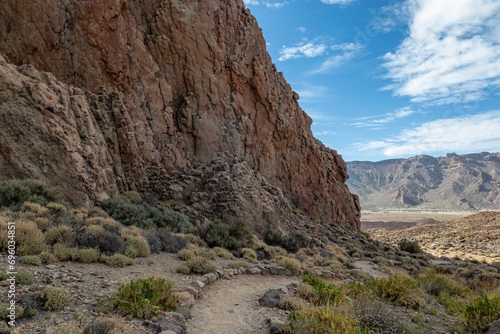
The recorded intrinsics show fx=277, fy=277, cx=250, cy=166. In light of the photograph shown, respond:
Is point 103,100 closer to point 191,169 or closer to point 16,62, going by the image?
point 16,62

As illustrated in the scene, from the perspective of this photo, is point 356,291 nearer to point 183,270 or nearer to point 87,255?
point 183,270

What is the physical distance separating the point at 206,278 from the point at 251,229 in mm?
10347

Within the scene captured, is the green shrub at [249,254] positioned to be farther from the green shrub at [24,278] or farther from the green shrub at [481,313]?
the green shrub at [24,278]

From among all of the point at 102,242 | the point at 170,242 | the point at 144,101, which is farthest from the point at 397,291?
the point at 144,101

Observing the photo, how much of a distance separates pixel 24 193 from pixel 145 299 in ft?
30.3

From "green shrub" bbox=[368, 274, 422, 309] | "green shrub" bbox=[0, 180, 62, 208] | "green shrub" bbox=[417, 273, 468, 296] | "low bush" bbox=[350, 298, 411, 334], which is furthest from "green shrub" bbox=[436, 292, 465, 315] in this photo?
"green shrub" bbox=[0, 180, 62, 208]

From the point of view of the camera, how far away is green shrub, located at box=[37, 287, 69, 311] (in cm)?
513

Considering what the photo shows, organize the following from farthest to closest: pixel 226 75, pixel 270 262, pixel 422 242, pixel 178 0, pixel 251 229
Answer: pixel 422 242, pixel 226 75, pixel 178 0, pixel 251 229, pixel 270 262

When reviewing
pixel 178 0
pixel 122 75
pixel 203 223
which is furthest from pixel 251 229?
pixel 178 0

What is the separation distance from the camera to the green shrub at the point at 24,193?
1077 cm

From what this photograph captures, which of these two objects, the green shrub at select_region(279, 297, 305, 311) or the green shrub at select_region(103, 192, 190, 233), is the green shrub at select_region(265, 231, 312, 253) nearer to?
the green shrub at select_region(103, 192, 190, 233)

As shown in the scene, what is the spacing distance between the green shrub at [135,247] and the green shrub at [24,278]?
3.50 meters

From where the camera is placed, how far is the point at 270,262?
13336 millimetres

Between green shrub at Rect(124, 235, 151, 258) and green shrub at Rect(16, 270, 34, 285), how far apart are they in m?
3.50
